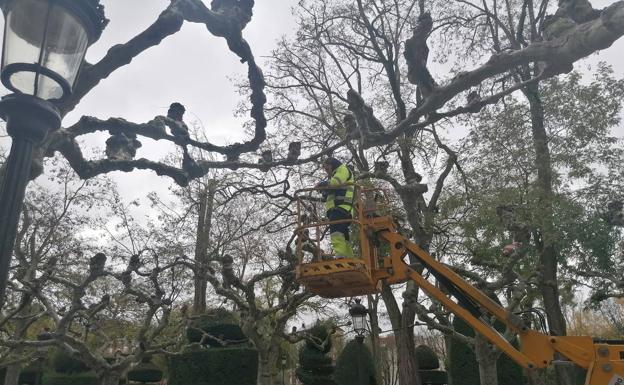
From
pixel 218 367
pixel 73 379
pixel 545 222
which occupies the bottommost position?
pixel 73 379

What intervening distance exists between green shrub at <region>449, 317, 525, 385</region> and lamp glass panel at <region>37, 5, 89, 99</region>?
55.0ft

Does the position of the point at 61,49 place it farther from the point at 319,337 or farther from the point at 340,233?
the point at 319,337

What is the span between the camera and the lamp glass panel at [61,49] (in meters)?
2.74

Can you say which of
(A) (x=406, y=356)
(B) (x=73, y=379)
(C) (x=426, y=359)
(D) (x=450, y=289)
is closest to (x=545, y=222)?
(A) (x=406, y=356)

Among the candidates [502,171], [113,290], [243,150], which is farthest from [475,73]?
[113,290]

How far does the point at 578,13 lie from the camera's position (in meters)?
5.14

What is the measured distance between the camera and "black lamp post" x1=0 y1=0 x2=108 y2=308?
8.84 ft

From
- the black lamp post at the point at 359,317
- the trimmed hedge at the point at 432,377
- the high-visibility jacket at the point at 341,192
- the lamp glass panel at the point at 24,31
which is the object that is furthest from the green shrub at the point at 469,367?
the lamp glass panel at the point at 24,31

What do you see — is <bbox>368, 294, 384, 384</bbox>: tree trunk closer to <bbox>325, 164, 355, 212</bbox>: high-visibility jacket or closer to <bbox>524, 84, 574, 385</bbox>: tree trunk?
<bbox>524, 84, 574, 385</bbox>: tree trunk

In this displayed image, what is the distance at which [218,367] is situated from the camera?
64.3ft

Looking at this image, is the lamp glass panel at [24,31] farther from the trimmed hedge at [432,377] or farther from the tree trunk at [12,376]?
the tree trunk at [12,376]

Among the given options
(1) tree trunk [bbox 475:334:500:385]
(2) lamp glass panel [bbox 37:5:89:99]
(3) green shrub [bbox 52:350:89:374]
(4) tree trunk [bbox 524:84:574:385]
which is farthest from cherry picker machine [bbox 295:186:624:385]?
(3) green shrub [bbox 52:350:89:374]

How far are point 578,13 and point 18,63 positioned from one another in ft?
16.5

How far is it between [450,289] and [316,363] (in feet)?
47.2
